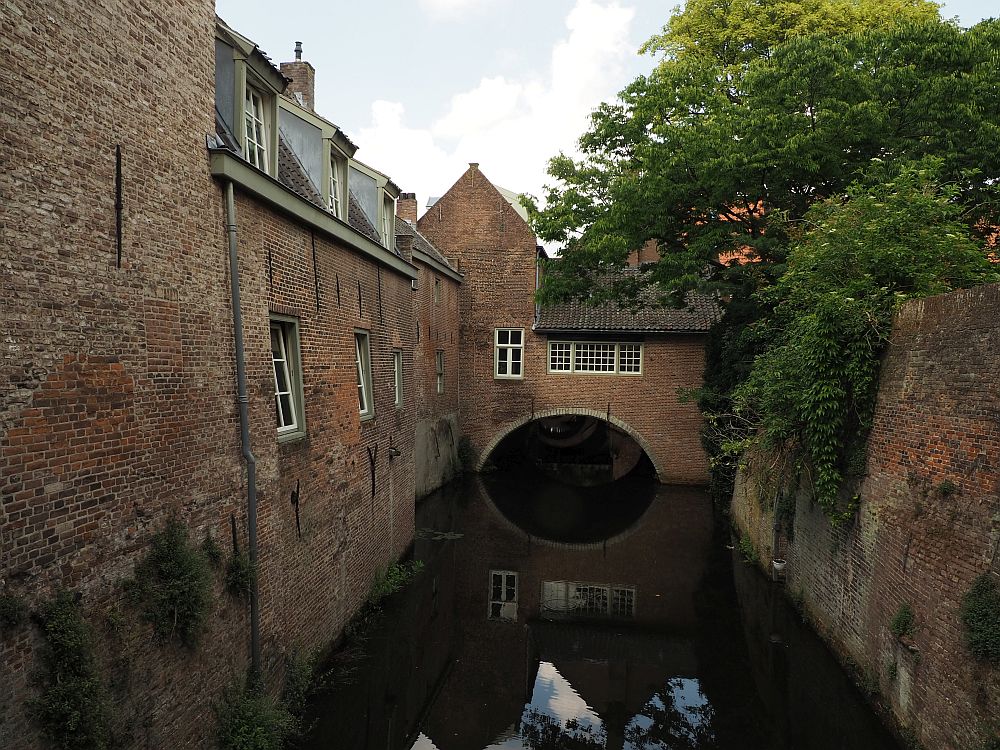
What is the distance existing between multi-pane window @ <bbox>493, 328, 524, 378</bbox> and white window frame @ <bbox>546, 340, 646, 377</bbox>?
3.35ft

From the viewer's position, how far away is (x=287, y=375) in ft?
25.4

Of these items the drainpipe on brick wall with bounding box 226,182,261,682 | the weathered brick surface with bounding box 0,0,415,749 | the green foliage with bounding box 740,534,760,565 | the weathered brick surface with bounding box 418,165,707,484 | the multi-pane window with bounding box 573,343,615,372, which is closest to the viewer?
the weathered brick surface with bounding box 0,0,415,749

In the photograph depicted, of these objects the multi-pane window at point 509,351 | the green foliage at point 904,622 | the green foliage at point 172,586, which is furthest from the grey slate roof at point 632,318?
the green foliage at point 172,586

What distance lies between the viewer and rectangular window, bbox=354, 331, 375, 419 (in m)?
10.7

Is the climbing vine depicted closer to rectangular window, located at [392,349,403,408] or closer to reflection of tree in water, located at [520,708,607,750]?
reflection of tree in water, located at [520,708,607,750]

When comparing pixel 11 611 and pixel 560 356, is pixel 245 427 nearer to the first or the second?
pixel 11 611

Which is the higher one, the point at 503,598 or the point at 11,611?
the point at 11,611

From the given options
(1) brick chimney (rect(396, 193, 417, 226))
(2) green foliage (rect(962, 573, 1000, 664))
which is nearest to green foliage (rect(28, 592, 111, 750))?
(2) green foliage (rect(962, 573, 1000, 664))

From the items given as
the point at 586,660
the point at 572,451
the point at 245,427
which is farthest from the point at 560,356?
the point at 245,427

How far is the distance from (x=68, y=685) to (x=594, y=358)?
759 inches

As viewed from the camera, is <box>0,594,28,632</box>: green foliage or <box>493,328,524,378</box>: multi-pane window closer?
<box>0,594,28,632</box>: green foliage

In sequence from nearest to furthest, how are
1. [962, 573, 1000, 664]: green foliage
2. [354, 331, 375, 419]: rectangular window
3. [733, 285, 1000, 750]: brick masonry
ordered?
[962, 573, 1000, 664]: green foliage
[733, 285, 1000, 750]: brick masonry
[354, 331, 375, 419]: rectangular window

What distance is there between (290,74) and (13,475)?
1172 cm

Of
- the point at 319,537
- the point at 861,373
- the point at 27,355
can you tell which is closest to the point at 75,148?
the point at 27,355
